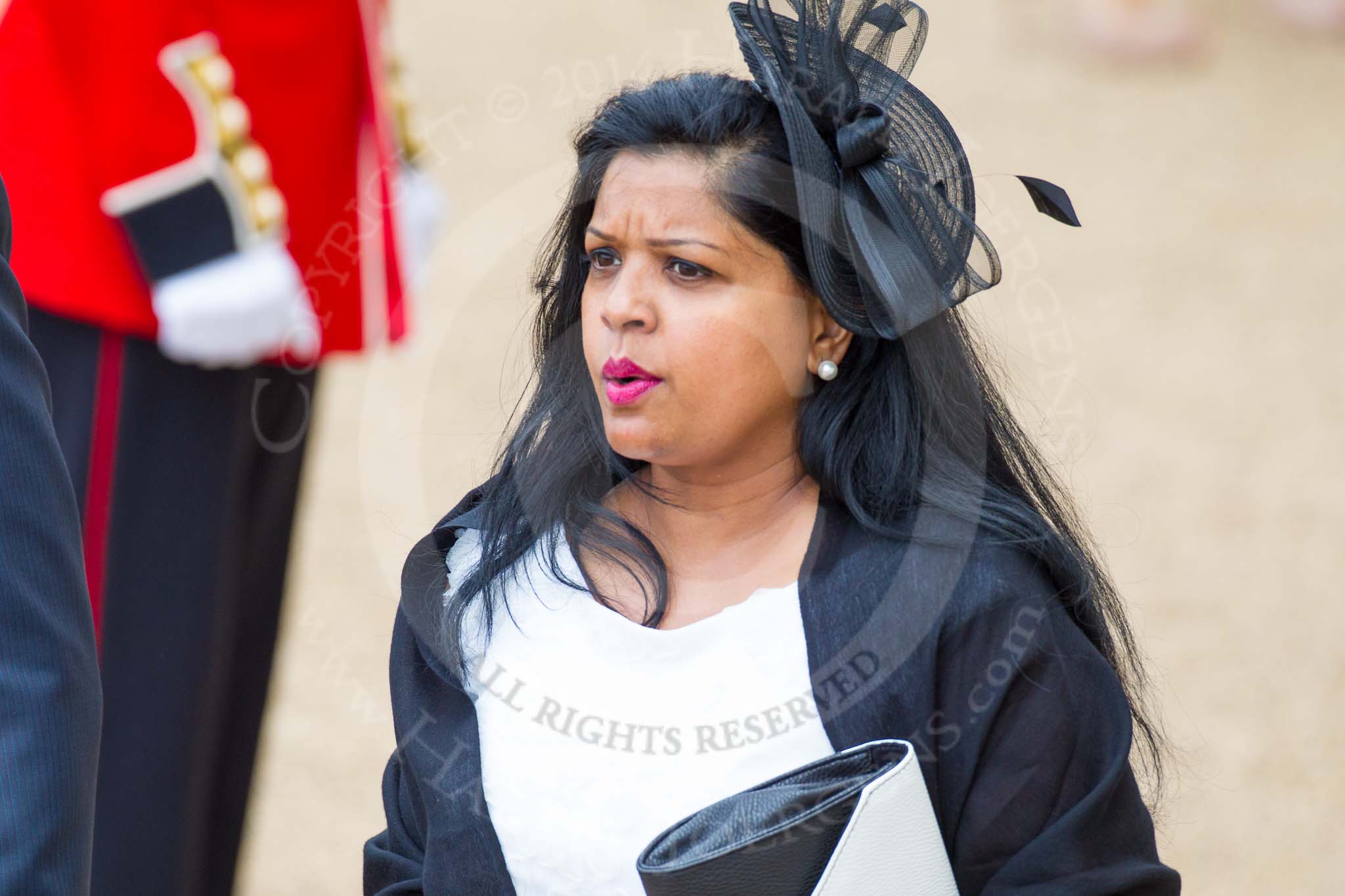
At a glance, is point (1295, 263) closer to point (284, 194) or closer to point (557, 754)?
point (284, 194)

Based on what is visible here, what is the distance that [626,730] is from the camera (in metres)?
1.52

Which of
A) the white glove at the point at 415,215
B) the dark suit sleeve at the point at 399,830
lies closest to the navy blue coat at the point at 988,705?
the dark suit sleeve at the point at 399,830

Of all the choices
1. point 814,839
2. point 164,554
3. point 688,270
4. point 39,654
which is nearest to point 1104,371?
point 164,554

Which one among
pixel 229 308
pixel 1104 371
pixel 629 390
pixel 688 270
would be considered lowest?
pixel 1104 371

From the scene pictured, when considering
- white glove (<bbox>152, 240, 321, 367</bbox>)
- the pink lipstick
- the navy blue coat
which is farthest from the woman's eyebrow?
white glove (<bbox>152, 240, 321, 367</bbox>)

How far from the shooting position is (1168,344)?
17.8ft

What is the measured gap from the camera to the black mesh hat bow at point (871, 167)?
1.51 metres

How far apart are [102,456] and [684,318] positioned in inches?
45.4

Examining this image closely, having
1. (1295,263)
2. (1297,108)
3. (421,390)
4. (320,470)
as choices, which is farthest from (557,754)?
(1297,108)

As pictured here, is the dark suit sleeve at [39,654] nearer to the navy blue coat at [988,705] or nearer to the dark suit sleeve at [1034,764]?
the navy blue coat at [988,705]

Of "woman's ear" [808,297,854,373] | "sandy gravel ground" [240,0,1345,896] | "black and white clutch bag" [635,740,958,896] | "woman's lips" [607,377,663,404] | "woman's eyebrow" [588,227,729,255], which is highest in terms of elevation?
"woman's eyebrow" [588,227,729,255]

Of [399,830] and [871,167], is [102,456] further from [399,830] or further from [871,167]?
[871,167]

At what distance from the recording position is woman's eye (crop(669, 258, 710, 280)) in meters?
1.53

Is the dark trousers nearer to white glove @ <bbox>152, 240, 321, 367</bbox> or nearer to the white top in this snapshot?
white glove @ <bbox>152, 240, 321, 367</bbox>
